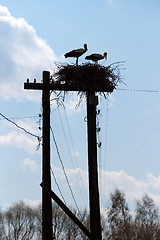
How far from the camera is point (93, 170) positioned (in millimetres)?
9570

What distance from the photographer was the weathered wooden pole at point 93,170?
9234mm

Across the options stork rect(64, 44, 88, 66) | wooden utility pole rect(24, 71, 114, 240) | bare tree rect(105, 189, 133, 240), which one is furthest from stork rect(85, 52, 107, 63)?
bare tree rect(105, 189, 133, 240)

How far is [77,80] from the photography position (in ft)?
33.4

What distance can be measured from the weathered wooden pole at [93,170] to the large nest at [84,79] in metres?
0.25

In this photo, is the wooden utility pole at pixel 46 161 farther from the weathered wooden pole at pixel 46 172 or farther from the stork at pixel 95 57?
the stork at pixel 95 57

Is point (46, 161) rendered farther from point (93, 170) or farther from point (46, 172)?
point (93, 170)

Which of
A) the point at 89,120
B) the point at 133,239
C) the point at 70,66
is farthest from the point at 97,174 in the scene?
the point at 133,239

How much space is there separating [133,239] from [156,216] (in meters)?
8.97

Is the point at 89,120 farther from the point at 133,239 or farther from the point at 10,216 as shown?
the point at 10,216

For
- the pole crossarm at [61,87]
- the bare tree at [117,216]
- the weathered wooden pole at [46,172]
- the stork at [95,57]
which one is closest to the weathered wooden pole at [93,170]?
the pole crossarm at [61,87]

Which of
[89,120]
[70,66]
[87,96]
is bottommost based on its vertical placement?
[89,120]

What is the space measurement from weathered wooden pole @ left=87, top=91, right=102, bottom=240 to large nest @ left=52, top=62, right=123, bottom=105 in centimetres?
25

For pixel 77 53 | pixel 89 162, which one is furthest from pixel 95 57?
pixel 89 162

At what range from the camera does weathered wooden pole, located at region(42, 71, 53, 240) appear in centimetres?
938
